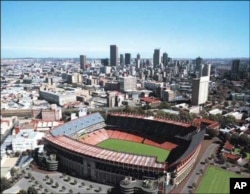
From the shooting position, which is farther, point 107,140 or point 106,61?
point 106,61

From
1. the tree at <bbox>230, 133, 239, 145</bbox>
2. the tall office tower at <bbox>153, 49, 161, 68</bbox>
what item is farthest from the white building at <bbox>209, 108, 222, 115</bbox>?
the tall office tower at <bbox>153, 49, 161, 68</bbox>

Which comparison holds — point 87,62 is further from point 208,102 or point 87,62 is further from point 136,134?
point 136,134

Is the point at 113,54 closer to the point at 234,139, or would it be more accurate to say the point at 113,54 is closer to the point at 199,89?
the point at 199,89

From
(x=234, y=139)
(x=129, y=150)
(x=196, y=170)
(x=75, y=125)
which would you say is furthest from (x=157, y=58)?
(x=196, y=170)

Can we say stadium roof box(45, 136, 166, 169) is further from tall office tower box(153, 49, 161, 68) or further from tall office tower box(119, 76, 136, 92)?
tall office tower box(119, 76, 136, 92)

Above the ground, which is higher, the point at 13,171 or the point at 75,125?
the point at 75,125

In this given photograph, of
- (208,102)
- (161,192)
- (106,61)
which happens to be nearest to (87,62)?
Result: (106,61)

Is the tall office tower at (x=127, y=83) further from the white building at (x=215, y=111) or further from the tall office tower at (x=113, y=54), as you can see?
the white building at (x=215, y=111)
